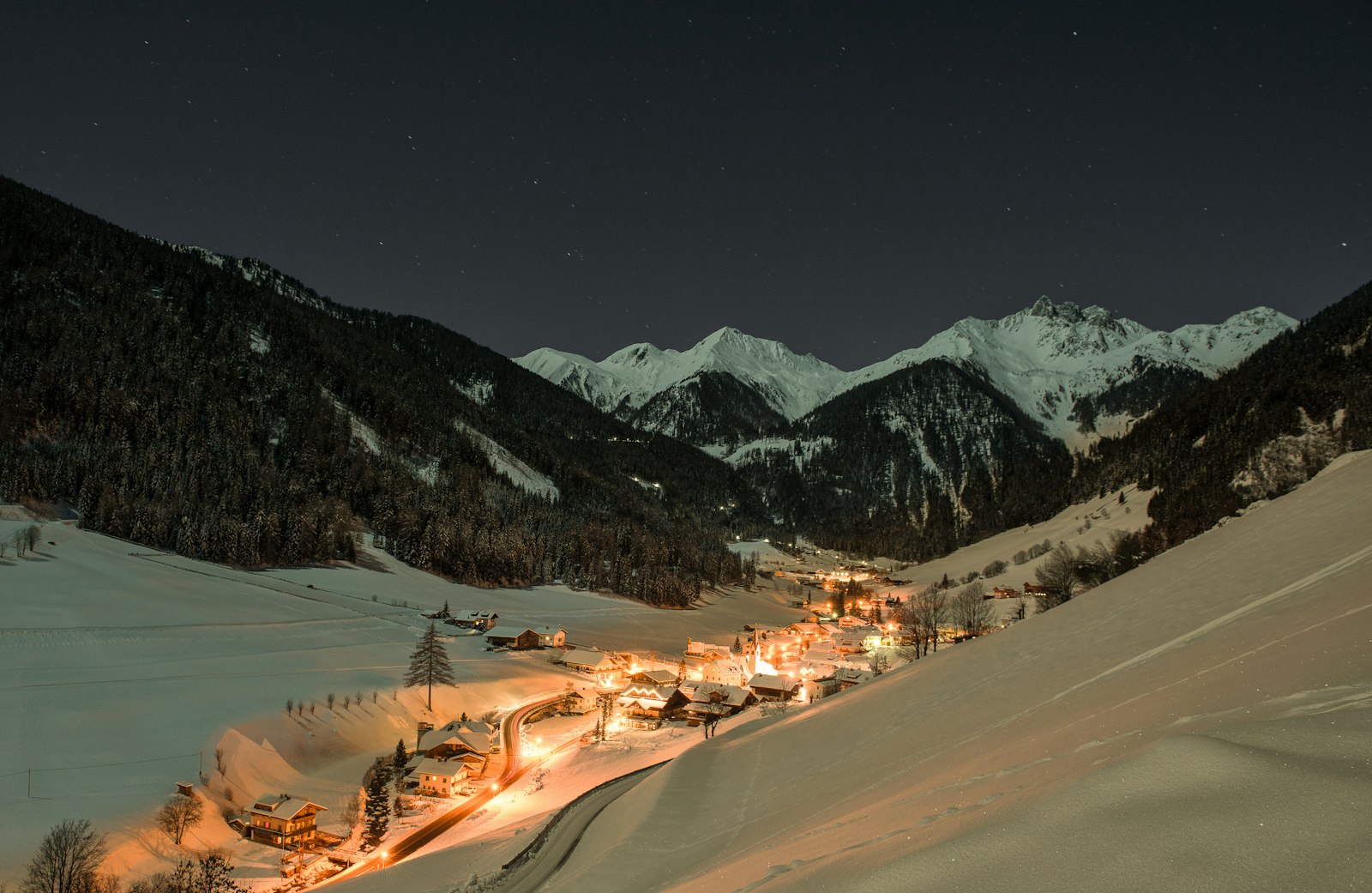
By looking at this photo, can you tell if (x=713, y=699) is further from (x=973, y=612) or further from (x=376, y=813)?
(x=376, y=813)

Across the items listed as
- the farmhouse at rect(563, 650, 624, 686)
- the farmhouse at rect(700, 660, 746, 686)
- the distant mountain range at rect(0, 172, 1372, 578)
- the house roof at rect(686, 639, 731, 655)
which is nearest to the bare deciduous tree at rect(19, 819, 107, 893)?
the farmhouse at rect(563, 650, 624, 686)

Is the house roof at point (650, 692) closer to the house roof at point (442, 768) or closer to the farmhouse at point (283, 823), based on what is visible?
the house roof at point (442, 768)

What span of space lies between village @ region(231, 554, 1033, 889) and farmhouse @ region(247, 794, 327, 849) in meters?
0.04

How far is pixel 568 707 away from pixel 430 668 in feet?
31.6

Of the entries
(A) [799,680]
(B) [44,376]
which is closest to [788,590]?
(A) [799,680]

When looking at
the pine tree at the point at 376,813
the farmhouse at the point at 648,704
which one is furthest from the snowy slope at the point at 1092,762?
the farmhouse at the point at 648,704

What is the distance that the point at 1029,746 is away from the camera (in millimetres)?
8070

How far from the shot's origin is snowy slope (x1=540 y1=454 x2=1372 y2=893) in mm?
3820

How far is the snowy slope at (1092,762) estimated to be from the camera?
150 inches

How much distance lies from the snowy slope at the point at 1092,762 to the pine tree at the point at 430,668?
27.1 meters

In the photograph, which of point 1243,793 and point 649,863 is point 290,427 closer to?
point 649,863

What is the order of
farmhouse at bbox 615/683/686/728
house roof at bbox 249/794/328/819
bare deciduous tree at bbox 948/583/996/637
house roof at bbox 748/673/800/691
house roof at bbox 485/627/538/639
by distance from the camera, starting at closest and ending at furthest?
house roof at bbox 249/794/328/819, farmhouse at bbox 615/683/686/728, house roof at bbox 748/673/800/691, bare deciduous tree at bbox 948/583/996/637, house roof at bbox 485/627/538/639

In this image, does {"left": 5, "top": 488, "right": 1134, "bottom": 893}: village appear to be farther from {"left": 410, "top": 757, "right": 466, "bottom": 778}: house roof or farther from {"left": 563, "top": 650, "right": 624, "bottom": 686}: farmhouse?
{"left": 563, "top": 650, "right": 624, "bottom": 686}: farmhouse

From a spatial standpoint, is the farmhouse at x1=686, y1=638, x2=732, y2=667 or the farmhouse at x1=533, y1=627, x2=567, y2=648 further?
the farmhouse at x1=686, y1=638, x2=732, y2=667
